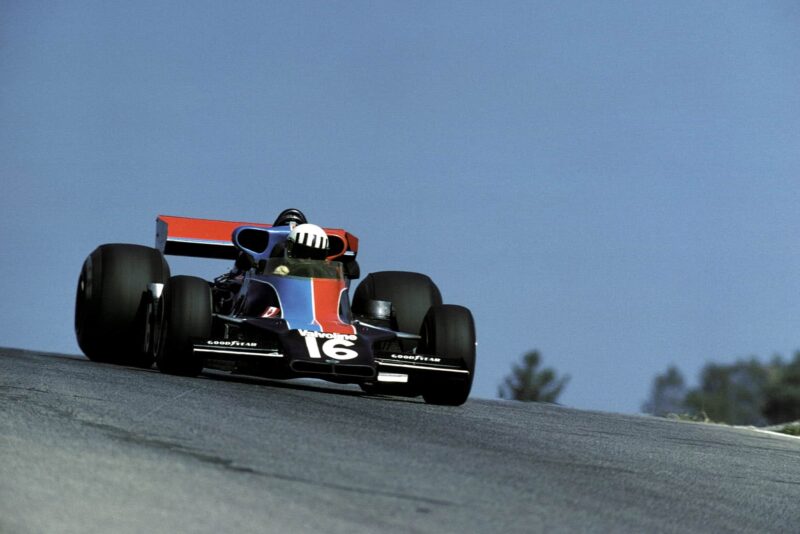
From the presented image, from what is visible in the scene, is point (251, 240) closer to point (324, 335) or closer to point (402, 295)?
point (402, 295)

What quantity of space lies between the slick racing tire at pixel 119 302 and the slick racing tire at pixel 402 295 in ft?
6.96

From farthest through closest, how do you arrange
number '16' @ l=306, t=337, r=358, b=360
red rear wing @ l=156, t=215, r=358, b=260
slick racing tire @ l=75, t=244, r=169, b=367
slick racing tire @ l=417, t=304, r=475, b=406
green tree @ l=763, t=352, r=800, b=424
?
green tree @ l=763, t=352, r=800, b=424, red rear wing @ l=156, t=215, r=358, b=260, slick racing tire @ l=75, t=244, r=169, b=367, slick racing tire @ l=417, t=304, r=475, b=406, number '16' @ l=306, t=337, r=358, b=360

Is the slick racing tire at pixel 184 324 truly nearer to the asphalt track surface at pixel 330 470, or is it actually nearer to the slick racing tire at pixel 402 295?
the asphalt track surface at pixel 330 470

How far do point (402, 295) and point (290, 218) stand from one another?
149cm

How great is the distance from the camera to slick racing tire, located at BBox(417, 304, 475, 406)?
12539 mm

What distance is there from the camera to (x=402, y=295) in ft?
47.6

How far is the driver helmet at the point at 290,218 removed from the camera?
1495 centimetres

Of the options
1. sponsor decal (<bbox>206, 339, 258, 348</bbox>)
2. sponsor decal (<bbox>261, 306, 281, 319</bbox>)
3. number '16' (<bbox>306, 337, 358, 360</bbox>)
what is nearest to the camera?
number '16' (<bbox>306, 337, 358, 360</bbox>)

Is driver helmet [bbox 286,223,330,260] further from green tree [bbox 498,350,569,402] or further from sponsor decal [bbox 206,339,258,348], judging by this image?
green tree [bbox 498,350,569,402]

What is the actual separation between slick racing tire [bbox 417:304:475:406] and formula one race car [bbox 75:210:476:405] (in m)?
0.01

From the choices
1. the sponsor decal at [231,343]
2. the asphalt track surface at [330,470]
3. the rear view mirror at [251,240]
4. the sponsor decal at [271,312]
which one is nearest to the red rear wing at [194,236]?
the rear view mirror at [251,240]

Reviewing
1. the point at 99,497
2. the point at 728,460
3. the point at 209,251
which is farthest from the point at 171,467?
the point at 209,251

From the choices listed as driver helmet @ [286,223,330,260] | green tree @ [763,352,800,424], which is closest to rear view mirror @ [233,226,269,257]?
driver helmet @ [286,223,330,260]

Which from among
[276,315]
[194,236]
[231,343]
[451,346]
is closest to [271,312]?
[276,315]
